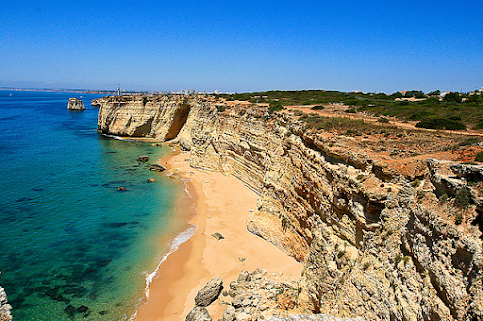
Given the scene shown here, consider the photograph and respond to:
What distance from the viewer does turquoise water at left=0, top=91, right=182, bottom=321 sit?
14.1m

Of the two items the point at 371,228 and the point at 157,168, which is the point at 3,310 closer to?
the point at 371,228

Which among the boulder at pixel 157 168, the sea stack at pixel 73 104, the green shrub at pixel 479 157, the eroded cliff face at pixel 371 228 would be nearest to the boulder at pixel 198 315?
the eroded cliff face at pixel 371 228

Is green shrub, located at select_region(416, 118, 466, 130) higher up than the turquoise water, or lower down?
higher up

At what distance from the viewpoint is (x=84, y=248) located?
18328 mm

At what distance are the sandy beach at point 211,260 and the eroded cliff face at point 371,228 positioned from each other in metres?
1.28

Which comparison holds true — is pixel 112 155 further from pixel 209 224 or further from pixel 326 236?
pixel 326 236

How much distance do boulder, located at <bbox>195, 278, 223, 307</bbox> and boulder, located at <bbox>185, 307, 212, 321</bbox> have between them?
25.0 inches

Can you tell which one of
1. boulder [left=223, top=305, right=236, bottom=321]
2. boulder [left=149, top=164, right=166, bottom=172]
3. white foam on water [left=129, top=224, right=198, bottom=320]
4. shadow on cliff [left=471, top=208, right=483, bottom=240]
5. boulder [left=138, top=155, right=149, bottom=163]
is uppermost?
shadow on cliff [left=471, top=208, right=483, bottom=240]

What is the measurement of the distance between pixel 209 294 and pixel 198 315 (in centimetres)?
151

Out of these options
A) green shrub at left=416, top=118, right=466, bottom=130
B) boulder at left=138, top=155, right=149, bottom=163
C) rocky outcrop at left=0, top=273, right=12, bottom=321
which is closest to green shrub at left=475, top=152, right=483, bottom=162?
green shrub at left=416, top=118, right=466, bottom=130

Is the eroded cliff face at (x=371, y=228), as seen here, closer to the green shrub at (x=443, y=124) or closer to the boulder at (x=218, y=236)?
the boulder at (x=218, y=236)

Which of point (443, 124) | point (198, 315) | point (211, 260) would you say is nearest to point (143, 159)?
point (211, 260)

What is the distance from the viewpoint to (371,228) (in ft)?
31.4

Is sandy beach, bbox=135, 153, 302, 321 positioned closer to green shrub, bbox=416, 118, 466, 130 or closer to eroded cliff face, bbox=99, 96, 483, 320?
eroded cliff face, bbox=99, 96, 483, 320
